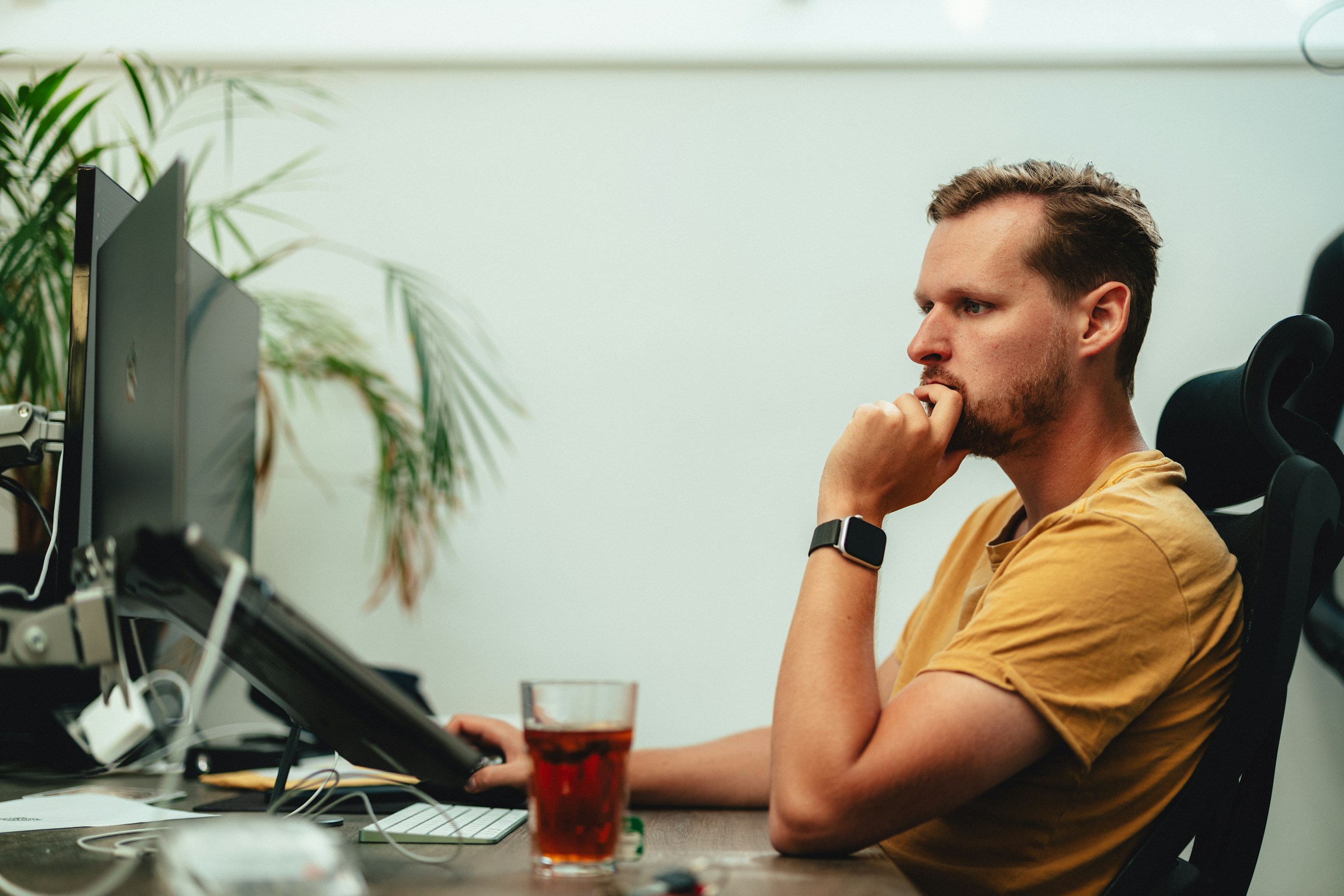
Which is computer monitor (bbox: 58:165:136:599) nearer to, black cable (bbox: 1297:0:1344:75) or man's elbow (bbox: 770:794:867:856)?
man's elbow (bbox: 770:794:867:856)

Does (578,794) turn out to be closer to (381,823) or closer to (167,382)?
(381,823)

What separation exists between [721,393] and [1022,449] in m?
0.84

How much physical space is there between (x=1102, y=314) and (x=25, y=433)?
1221 mm

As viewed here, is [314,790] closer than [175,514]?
No

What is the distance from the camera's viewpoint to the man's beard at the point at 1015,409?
1.12 metres

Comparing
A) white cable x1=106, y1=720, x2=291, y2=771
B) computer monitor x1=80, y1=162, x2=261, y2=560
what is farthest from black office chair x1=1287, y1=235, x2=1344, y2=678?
white cable x1=106, y1=720, x2=291, y2=771

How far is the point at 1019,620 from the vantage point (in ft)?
2.83

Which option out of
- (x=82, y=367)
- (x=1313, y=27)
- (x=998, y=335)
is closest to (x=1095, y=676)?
(x=998, y=335)

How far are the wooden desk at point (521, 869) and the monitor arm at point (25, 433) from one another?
0.39 meters

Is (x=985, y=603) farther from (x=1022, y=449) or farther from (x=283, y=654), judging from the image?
(x=283, y=654)

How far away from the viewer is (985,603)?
3.02 feet

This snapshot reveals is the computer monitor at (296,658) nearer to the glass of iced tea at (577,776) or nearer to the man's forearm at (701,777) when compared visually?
the glass of iced tea at (577,776)

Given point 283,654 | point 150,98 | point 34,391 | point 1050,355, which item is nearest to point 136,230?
point 283,654

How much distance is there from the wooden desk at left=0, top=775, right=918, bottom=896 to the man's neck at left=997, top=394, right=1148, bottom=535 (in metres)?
0.51
